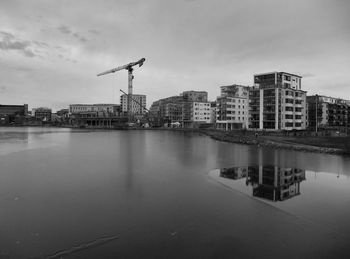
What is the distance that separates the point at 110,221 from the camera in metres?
9.70

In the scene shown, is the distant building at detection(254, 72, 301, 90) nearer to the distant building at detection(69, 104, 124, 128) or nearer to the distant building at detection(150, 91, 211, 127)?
the distant building at detection(150, 91, 211, 127)

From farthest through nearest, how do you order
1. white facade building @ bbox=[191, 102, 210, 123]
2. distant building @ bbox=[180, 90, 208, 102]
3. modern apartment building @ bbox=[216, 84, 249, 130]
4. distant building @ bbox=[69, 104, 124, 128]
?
distant building @ bbox=[69, 104, 124, 128], distant building @ bbox=[180, 90, 208, 102], white facade building @ bbox=[191, 102, 210, 123], modern apartment building @ bbox=[216, 84, 249, 130]

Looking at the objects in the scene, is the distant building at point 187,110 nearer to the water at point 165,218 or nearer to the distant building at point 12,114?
the water at point 165,218

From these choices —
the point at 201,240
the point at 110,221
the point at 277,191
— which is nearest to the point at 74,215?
the point at 110,221

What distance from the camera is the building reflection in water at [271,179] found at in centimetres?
1366

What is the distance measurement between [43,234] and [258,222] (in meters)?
7.35

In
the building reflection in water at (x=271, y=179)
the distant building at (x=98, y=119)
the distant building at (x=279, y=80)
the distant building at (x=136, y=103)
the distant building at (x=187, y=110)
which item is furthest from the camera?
the distant building at (x=136, y=103)

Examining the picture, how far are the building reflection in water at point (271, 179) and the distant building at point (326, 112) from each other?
213ft

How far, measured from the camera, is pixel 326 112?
79.0 m

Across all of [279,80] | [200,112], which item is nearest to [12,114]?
[200,112]

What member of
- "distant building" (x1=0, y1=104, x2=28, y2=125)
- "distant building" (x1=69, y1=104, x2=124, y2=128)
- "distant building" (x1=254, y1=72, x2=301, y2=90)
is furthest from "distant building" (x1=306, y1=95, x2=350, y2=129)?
"distant building" (x1=0, y1=104, x2=28, y2=125)

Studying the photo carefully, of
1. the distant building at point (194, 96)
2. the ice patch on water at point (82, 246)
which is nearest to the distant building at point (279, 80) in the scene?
the distant building at point (194, 96)

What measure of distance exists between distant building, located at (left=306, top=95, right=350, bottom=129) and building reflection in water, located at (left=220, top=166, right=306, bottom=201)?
64828mm

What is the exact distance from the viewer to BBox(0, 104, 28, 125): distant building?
17139 cm
